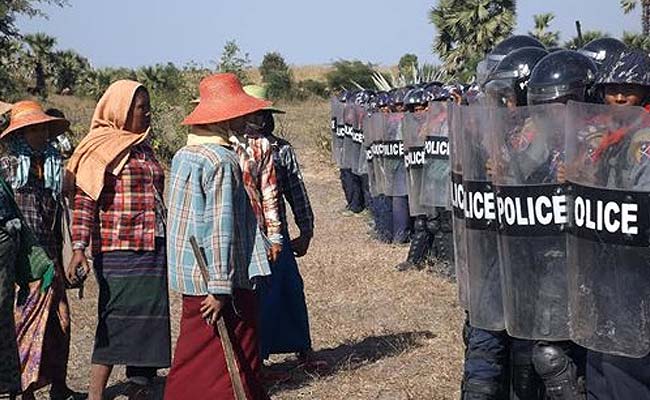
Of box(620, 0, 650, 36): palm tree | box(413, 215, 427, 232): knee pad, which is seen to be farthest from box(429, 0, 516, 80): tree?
box(413, 215, 427, 232): knee pad

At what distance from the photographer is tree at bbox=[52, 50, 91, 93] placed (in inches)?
1748

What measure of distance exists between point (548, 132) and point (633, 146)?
0.55 metres

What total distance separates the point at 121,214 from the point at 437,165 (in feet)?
11.0

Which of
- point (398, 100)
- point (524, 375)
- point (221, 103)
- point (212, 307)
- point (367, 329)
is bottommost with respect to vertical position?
point (367, 329)

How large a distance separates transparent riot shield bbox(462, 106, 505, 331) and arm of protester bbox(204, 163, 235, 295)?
1044 millimetres

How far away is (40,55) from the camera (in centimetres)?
4203

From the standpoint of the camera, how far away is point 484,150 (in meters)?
4.71

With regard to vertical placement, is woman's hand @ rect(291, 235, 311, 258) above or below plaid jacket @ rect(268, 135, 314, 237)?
below

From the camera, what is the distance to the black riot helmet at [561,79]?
4648 millimetres

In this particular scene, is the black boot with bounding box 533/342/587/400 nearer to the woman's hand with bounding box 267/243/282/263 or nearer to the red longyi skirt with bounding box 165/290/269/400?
the red longyi skirt with bounding box 165/290/269/400

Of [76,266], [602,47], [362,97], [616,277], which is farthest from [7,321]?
[362,97]

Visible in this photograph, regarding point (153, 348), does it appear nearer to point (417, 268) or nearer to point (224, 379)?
point (224, 379)

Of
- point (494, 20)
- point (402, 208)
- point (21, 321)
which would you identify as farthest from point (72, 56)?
point (21, 321)

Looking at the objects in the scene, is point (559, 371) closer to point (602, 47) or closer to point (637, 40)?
point (602, 47)
